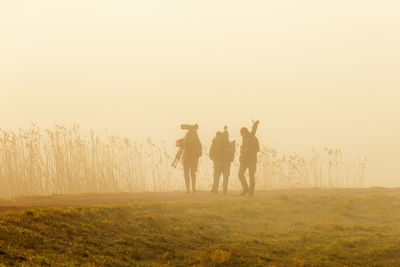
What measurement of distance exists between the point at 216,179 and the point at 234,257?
12.8m

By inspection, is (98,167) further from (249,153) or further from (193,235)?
(193,235)

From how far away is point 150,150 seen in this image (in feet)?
101

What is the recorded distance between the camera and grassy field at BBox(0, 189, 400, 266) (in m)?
8.72

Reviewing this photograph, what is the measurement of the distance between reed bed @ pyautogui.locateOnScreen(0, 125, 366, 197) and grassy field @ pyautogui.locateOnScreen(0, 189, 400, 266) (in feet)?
26.6

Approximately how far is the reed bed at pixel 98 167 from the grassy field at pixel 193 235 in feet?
26.6

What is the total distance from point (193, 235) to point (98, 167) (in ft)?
42.0

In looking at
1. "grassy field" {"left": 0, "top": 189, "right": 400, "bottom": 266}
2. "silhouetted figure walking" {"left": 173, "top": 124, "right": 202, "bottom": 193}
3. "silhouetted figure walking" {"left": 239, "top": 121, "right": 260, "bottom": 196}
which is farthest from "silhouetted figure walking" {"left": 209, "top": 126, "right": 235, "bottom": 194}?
"grassy field" {"left": 0, "top": 189, "right": 400, "bottom": 266}

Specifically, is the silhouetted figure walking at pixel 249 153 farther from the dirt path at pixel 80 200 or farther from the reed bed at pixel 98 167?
the reed bed at pixel 98 167

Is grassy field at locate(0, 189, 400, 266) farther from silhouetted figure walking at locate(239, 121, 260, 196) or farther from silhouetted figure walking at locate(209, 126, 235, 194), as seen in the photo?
silhouetted figure walking at locate(209, 126, 235, 194)

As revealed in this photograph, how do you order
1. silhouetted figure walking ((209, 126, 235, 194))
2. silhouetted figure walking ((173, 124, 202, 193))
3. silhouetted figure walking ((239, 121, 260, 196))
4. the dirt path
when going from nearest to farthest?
the dirt path → silhouetted figure walking ((239, 121, 260, 196)) → silhouetted figure walking ((173, 124, 202, 193)) → silhouetted figure walking ((209, 126, 235, 194))

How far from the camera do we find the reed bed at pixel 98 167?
21641 mm

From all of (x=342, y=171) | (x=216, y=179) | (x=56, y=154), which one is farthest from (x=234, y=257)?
(x=342, y=171)

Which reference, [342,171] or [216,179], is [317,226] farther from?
[342,171]

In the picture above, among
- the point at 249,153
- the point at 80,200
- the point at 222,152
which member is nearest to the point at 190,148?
the point at 222,152
